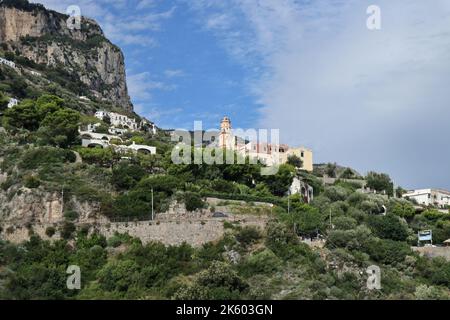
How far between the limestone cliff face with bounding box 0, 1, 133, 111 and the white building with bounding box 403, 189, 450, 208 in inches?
1994

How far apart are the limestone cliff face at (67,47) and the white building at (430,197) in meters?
50.6

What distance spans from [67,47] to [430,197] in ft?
194

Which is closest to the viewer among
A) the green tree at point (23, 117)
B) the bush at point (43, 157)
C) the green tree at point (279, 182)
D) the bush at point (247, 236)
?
the bush at point (247, 236)

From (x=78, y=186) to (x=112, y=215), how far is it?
3.77 metres

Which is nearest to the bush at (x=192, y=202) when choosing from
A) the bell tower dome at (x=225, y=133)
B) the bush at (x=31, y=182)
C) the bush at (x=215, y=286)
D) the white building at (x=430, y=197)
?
the bush at (x=31, y=182)

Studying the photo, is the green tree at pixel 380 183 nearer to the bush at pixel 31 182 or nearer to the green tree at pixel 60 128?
the green tree at pixel 60 128

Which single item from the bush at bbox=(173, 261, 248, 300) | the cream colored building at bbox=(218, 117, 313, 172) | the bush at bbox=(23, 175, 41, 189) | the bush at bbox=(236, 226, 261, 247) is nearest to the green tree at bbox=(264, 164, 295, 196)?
the cream colored building at bbox=(218, 117, 313, 172)

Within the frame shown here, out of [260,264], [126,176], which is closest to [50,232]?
[126,176]

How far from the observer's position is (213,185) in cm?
4856

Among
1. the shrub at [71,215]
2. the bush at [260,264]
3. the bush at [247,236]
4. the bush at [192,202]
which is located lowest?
the bush at [260,264]

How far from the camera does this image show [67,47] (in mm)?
111438

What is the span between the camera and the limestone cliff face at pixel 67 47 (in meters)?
107

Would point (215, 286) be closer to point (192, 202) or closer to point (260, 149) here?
point (192, 202)

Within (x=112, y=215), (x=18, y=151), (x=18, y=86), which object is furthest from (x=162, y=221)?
(x=18, y=86)
